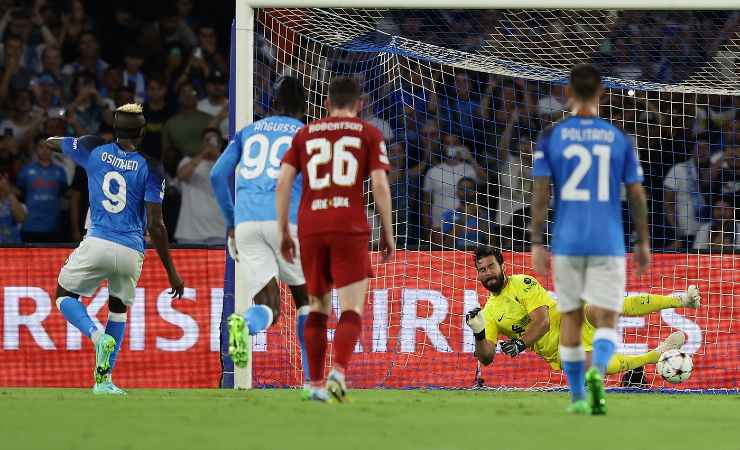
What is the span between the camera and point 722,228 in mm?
13992

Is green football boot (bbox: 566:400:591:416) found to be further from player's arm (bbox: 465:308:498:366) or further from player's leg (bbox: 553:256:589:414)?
player's arm (bbox: 465:308:498:366)

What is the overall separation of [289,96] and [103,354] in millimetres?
2475

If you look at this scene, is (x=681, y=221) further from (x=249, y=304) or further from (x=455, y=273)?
(x=249, y=304)

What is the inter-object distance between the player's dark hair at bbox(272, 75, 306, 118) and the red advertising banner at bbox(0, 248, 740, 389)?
3956 mm

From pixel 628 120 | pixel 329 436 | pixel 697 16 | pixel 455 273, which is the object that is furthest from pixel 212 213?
pixel 329 436

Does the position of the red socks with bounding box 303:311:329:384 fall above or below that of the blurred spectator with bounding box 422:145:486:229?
below

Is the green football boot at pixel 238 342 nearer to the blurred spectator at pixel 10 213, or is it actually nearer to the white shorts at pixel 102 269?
the white shorts at pixel 102 269

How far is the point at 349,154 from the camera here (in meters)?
8.60

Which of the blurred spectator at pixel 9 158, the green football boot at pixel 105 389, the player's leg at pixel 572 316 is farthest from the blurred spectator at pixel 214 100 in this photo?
the player's leg at pixel 572 316

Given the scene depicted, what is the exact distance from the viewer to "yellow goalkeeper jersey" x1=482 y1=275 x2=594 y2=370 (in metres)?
12.5

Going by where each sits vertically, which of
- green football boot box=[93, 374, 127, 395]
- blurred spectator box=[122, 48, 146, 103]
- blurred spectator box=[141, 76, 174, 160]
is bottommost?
green football boot box=[93, 374, 127, 395]

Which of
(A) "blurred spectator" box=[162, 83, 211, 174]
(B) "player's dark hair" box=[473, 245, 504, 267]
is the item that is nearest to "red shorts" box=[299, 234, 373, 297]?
(B) "player's dark hair" box=[473, 245, 504, 267]

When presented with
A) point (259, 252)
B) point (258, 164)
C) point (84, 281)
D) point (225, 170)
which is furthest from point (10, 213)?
point (259, 252)

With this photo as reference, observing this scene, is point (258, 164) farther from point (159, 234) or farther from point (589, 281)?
point (589, 281)
